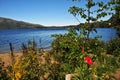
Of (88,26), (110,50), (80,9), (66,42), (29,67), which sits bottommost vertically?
(110,50)

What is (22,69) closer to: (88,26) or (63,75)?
(63,75)

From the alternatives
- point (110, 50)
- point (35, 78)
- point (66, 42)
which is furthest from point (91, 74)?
point (110, 50)

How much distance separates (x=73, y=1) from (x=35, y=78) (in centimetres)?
276

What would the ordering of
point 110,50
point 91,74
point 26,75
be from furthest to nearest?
point 110,50 < point 26,75 < point 91,74

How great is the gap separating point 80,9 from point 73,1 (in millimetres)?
330

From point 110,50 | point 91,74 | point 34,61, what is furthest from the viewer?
point 110,50

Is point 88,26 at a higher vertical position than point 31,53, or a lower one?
higher

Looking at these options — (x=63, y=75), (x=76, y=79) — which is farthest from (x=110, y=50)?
(x=76, y=79)

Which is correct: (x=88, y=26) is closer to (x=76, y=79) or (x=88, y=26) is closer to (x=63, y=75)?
(x=76, y=79)

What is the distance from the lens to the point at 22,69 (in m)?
6.94

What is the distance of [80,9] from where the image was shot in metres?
6.93

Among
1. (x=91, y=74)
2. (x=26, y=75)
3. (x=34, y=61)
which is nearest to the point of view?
(x=91, y=74)

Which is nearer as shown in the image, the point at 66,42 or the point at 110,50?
the point at 66,42

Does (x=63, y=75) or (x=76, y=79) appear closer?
(x=76, y=79)
